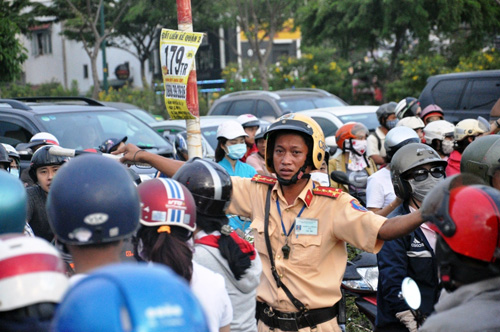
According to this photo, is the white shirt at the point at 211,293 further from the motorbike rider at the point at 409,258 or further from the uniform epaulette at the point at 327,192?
the motorbike rider at the point at 409,258

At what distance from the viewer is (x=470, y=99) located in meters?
12.8

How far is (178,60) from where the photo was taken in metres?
6.21

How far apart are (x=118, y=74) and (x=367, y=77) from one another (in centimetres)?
2609

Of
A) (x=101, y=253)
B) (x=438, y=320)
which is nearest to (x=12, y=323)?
(x=101, y=253)

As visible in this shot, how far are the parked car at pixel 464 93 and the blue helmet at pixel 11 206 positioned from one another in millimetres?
10993

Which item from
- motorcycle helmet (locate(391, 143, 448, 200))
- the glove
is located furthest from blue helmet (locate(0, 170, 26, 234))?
motorcycle helmet (locate(391, 143, 448, 200))

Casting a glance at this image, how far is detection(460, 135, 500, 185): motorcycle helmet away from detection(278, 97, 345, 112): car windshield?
10225 mm

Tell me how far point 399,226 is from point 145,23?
4052cm

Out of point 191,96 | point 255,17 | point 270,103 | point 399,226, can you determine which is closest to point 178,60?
point 191,96

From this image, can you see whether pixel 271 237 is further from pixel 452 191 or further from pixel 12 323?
pixel 12 323

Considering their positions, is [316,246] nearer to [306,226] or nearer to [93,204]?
[306,226]

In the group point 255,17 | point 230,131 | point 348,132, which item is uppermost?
point 255,17

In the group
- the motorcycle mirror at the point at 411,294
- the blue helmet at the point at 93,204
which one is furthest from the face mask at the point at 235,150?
the blue helmet at the point at 93,204

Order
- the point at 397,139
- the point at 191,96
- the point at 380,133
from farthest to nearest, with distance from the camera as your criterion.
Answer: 1. the point at 380,133
2. the point at 191,96
3. the point at 397,139
